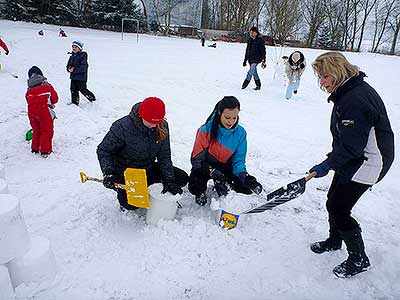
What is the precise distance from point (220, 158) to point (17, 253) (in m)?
2.02

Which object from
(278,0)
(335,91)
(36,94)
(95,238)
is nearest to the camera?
(335,91)

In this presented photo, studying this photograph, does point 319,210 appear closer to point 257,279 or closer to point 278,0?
point 257,279

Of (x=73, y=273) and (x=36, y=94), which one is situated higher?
(x=36, y=94)

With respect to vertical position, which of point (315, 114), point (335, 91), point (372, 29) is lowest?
point (315, 114)

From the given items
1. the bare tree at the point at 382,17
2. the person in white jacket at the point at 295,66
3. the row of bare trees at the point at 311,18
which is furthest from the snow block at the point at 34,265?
the bare tree at the point at 382,17

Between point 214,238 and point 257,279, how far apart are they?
53cm

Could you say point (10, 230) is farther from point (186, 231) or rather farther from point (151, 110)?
point (186, 231)

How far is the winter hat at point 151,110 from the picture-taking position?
8.64 feet

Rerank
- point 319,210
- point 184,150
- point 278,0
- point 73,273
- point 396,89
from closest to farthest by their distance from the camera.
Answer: point 73,273 < point 319,210 < point 184,150 < point 396,89 < point 278,0

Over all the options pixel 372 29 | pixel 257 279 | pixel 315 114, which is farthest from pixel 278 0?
pixel 257 279

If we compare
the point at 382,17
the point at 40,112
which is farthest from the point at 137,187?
the point at 382,17

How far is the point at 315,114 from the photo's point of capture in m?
7.31

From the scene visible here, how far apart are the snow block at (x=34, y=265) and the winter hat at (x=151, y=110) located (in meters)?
1.25

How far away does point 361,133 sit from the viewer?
205 cm
